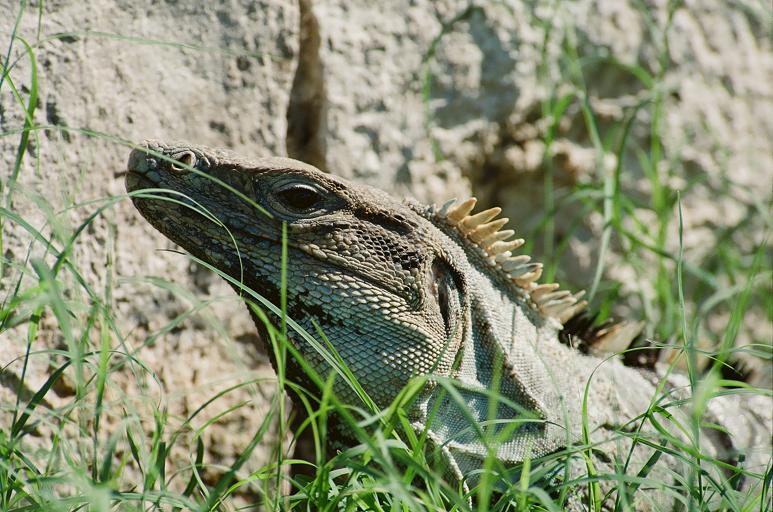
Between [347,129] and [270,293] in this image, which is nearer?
[270,293]

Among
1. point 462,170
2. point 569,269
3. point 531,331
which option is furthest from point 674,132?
point 531,331

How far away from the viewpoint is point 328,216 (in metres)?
2.66

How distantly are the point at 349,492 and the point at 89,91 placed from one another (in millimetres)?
1924

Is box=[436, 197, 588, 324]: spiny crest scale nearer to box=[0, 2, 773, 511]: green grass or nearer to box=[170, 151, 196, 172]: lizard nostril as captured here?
box=[0, 2, 773, 511]: green grass

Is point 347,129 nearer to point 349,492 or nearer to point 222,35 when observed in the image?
point 222,35

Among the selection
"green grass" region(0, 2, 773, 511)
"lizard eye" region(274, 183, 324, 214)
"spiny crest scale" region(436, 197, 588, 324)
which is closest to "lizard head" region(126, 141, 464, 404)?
"lizard eye" region(274, 183, 324, 214)

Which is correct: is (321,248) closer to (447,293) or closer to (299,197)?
(299,197)

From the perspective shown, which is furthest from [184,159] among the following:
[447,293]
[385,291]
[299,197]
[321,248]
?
[447,293]

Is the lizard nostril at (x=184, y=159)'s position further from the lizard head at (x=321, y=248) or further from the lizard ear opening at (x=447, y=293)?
the lizard ear opening at (x=447, y=293)

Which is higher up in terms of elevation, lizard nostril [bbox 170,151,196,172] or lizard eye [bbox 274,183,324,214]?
lizard nostril [bbox 170,151,196,172]

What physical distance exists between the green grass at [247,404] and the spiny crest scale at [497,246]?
0.33 meters

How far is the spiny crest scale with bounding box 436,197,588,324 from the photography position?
9.69 ft

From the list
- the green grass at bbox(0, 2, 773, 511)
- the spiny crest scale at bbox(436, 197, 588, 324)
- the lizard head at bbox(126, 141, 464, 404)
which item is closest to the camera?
the green grass at bbox(0, 2, 773, 511)

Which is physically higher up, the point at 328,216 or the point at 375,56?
the point at 375,56
